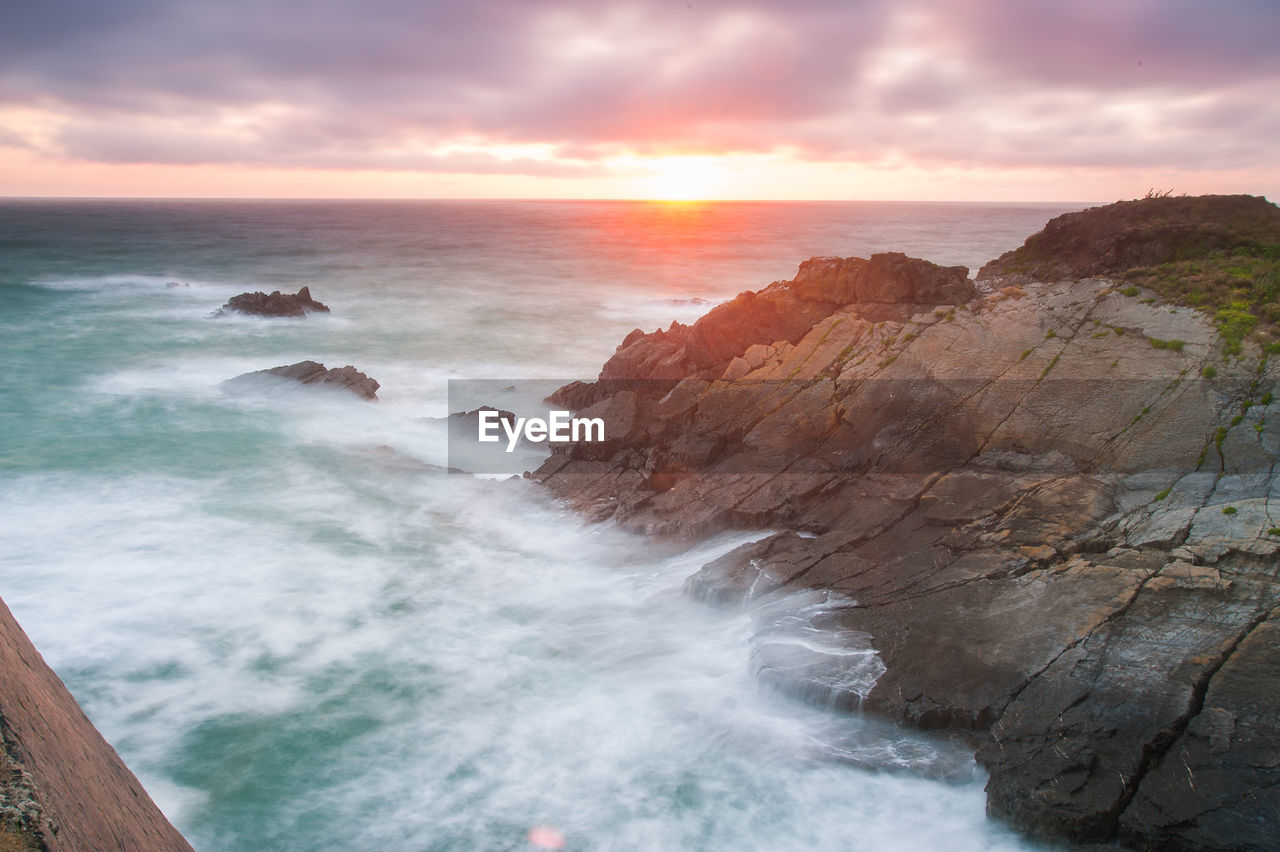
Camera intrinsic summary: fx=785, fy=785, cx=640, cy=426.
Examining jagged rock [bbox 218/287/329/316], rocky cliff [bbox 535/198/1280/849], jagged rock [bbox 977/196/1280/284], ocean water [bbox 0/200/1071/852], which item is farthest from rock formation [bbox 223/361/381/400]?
jagged rock [bbox 977/196/1280/284]

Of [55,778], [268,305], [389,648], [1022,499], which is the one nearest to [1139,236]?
[1022,499]

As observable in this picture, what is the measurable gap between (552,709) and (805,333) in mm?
11027

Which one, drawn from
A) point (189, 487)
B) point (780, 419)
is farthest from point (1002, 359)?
point (189, 487)

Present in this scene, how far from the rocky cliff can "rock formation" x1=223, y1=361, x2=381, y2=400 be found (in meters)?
10.4

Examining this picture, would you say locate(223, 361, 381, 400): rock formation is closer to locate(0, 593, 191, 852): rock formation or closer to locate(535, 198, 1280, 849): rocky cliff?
locate(535, 198, 1280, 849): rocky cliff

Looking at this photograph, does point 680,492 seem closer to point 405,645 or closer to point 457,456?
point 405,645

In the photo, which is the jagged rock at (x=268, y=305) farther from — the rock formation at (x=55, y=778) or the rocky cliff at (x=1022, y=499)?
the rock formation at (x=55, y=778)

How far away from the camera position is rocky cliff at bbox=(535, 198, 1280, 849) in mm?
8672

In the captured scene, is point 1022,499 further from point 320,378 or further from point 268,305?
point 268,305

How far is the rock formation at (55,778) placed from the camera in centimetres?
386

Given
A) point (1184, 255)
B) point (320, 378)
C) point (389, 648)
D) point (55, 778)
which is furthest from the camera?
point (320, 378)

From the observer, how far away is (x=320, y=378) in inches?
1078

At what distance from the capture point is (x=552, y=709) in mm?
11773

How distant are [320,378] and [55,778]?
2451 cm
